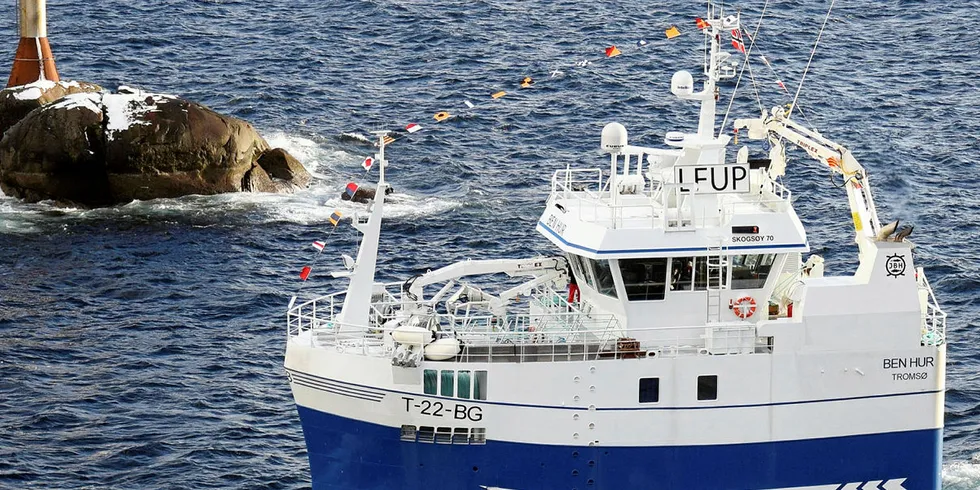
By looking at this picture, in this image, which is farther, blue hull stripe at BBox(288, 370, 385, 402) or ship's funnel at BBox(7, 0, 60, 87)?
ship's funnel at BBox(7, 0, 60, 87)

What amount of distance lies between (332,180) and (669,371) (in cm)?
3513

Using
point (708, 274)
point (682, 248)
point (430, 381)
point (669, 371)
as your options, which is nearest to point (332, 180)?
point (430, 381)

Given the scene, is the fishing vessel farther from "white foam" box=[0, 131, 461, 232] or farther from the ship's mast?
"white foam" box=[0, 131, 461, 232]

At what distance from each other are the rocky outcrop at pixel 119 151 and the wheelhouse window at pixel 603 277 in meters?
31.4

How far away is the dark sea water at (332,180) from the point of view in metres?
46.2

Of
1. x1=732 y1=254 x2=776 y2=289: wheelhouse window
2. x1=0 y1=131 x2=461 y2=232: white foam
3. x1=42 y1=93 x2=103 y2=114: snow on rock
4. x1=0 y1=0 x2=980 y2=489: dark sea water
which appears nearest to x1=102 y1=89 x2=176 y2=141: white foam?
x1=42 y1=93 x2=103 y2=114: snow on rock

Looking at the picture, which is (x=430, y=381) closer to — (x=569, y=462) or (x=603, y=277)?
(x=569, y=462)

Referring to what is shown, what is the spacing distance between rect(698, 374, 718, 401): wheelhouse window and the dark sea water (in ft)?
31.0

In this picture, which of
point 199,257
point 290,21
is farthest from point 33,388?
point 290,21

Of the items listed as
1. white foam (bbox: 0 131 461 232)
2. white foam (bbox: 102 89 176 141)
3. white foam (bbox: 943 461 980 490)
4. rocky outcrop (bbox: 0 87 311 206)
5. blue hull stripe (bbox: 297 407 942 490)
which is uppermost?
white foam (bbox: 102 89 176 141)

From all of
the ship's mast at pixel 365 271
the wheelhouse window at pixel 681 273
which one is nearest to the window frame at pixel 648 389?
the wheelhouse window at pixel 681 273

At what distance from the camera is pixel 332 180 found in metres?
68.7

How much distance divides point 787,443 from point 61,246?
109 ft

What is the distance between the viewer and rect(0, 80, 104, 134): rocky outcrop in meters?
70.3
